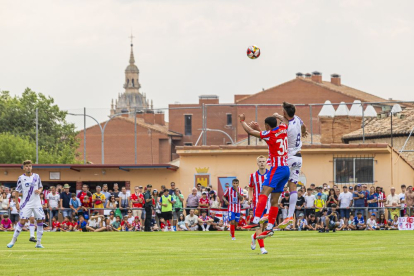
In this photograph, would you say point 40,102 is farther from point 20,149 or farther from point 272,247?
point 272,247

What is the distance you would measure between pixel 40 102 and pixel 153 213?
72.9 metres

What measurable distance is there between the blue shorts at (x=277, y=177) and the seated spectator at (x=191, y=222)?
18196 millimetres

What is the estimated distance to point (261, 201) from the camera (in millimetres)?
15836

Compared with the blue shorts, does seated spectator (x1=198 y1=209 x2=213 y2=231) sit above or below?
below

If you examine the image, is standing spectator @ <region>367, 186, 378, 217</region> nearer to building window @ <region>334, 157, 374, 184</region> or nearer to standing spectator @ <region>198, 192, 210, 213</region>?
building window @ <region>334, 157, 374, 184</region>

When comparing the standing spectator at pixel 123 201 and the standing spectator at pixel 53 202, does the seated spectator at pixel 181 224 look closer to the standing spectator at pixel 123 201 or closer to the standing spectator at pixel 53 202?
the standing spectator at pixel 123 201

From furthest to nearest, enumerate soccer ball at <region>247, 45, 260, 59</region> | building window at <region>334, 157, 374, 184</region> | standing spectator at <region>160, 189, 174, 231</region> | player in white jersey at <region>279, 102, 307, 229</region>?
building window at <region>334, 157, 374, 184</region>
standing spectator at <region>160, 189, 174, 231</region>
soccer ball at <region>247, 45, 260, 59</region>
player in white jersey at <region>279, 102, 307, 229</region>

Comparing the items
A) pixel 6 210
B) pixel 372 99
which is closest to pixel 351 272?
pixel 6 210

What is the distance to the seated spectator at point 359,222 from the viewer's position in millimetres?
32375

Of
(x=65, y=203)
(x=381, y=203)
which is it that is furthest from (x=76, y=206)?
(x=381, y=203)

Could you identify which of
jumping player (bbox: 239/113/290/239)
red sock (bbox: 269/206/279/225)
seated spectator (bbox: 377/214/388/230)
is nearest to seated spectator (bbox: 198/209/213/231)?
seated spectator (bbox: 377/214/388/230)

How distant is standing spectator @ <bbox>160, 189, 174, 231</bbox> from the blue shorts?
17998 mm

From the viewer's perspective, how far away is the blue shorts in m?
15.7

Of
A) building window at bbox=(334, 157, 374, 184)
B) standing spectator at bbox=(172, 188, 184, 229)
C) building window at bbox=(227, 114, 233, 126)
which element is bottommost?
standing spectator at bbox=(172, 188, 184, 229)
